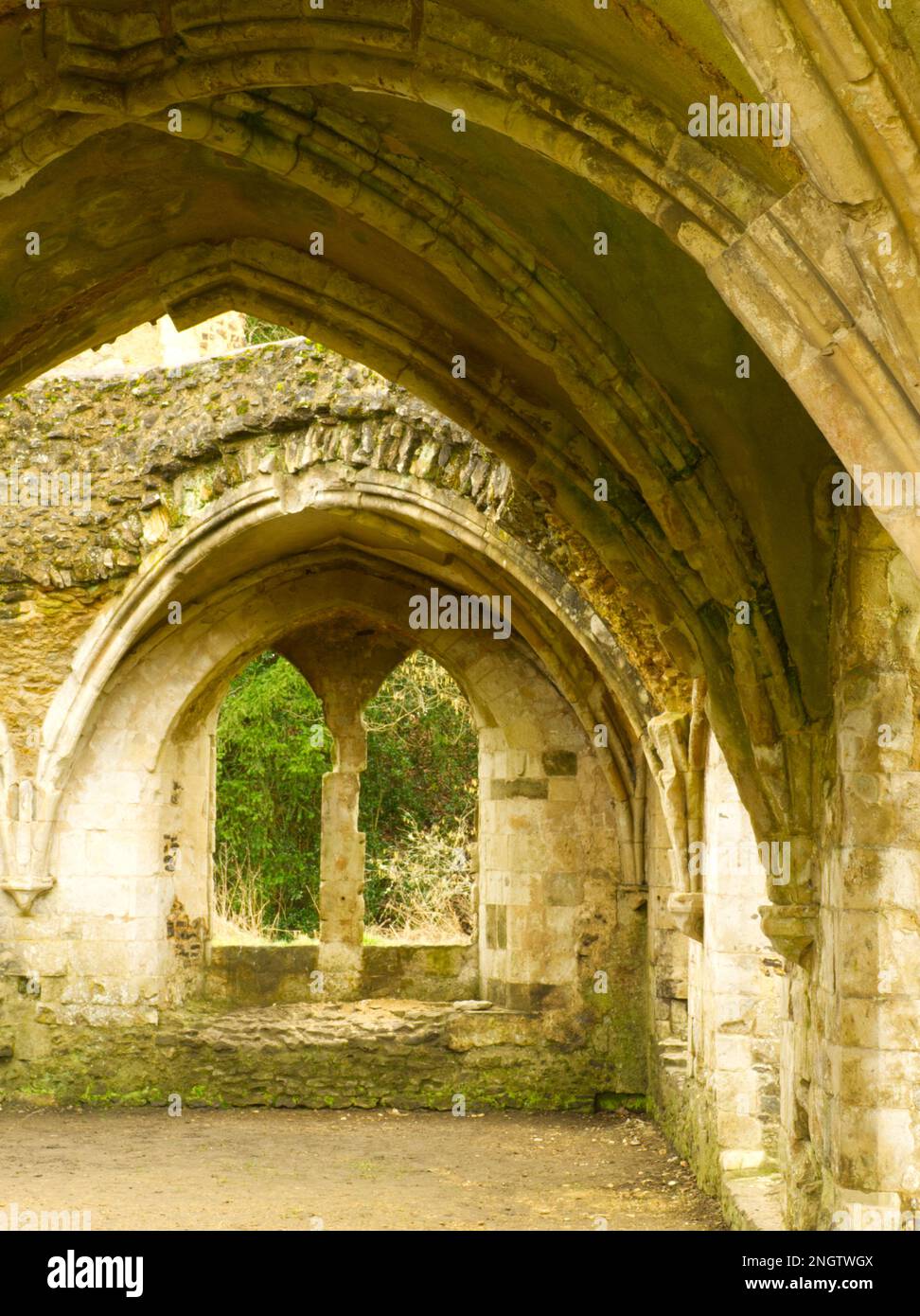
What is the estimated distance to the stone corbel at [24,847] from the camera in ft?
33.1

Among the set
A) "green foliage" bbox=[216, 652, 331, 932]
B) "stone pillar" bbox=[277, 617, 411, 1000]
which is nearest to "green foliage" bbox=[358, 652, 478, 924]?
"green foliage" bbox=[216, 652, 331, 932]

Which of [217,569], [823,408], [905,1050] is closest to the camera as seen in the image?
[823,408]

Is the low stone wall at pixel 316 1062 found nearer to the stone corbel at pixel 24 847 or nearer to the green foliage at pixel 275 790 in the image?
the stone corbel at pixel 24 847

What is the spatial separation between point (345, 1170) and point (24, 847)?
11.5ft

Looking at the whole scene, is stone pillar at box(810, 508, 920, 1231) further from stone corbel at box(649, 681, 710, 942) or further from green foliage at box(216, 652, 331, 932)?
green foliage at box(216, 652, 331, 932)

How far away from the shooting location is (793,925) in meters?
4.53

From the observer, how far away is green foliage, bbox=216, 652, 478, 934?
17781 mm

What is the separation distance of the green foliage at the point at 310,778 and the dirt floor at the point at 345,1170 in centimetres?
772

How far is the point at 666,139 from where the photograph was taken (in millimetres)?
3135

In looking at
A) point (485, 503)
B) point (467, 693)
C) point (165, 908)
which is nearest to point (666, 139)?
point (485, 503)

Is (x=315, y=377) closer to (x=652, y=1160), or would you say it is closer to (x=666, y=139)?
(x=652, y=1160)

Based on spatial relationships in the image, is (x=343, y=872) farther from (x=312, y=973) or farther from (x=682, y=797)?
(x=682, y=797)

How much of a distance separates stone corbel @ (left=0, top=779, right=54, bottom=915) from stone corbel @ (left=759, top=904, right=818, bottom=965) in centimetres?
680

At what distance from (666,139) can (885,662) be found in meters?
1.68
